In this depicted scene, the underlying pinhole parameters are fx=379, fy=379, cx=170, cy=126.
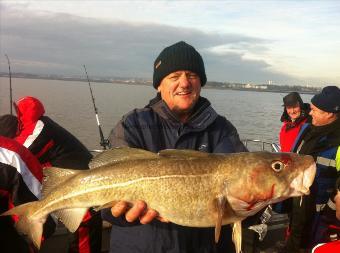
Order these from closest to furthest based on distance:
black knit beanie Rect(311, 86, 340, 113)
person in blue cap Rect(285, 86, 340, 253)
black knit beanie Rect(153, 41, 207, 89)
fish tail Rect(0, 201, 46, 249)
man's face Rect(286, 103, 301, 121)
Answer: fish tail Rect(0, 201, 46, 249), black knit beanie Rect(153, 41, 207, 89), person in blue cap Rect(285, 86, 340, 253), black knit beanie Rect(311, 86, 340, 113), man's face Rect(286, 103, 301, 121)

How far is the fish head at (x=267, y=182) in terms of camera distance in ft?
10.3

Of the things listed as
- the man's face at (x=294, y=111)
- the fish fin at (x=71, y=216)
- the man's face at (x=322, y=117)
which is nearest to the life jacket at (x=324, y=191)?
the man's face at (x=322, y=117)

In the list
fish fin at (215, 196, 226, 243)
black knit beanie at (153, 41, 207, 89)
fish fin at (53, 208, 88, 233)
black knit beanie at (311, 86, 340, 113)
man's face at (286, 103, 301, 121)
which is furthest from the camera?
man's face at (286, 103, 301, 121)

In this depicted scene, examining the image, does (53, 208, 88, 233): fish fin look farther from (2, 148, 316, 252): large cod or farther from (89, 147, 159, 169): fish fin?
(89, 147, 159, 169): fish fin

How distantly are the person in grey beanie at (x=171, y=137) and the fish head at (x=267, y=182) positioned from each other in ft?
1.52

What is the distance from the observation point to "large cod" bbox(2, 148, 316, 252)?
10.3ft

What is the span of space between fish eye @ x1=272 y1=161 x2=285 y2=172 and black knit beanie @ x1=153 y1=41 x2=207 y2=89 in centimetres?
130

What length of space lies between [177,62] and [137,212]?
63.5 inches

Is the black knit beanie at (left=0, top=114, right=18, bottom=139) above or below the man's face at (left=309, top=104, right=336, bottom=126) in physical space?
below

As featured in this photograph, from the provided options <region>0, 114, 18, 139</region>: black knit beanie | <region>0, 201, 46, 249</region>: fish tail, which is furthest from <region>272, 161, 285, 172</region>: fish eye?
<region>0, 114, 18, 139</region>: black knit beanie

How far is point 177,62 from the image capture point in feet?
12.8

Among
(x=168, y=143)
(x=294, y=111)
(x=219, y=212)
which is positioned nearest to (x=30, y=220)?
(x=168, y=143)

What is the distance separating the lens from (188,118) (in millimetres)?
3680

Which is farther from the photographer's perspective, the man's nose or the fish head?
the man's nose
